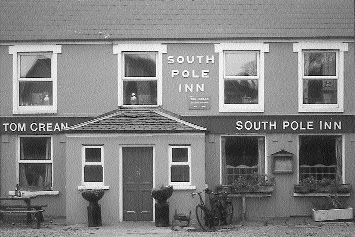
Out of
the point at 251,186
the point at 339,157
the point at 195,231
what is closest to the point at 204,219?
the point at 195,231

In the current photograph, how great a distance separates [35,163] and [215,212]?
5.85 m

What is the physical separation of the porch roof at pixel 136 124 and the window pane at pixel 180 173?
3.48 feet

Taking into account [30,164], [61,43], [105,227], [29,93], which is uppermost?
[61,43]

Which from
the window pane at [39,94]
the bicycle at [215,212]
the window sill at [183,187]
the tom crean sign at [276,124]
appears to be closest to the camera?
the bicycle at [215,212]

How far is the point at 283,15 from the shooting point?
22.4 m

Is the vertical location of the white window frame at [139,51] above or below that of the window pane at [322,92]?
above

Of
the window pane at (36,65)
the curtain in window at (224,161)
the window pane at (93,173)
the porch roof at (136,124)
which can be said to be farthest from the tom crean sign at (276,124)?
Result: the window pane at (36,65)

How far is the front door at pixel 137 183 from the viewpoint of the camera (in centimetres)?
2106

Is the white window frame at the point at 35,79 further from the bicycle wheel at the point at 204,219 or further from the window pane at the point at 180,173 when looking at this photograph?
the bicycle wheel at the point at 204,219

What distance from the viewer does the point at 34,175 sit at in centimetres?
2233

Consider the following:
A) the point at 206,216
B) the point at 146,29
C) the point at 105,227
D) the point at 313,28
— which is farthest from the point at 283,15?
the point at 105,227

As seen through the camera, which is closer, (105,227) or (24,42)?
(105,227)

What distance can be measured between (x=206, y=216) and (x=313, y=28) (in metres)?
6.67

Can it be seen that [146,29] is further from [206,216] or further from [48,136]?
[206,216]
